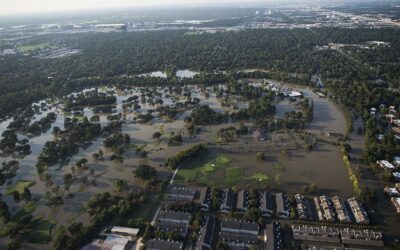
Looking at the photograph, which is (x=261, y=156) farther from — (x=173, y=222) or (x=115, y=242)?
(x=115, y=242)

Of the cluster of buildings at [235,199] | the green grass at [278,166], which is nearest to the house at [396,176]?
the green grass at [278,166]

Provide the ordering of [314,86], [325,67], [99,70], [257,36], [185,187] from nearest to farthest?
[185,187], [314,86], [325,67], [99,70], [257,36]

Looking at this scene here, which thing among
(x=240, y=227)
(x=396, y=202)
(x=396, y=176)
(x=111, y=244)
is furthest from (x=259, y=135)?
(x=111, y=244)

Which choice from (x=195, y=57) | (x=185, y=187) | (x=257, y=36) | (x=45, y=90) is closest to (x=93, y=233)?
(x=185, y=187)

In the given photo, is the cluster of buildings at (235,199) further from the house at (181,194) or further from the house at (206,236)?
the house at (206,236)

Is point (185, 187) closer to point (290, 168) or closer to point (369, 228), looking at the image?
point (290, 168)
